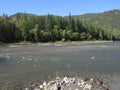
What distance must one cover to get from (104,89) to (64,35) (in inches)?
6195

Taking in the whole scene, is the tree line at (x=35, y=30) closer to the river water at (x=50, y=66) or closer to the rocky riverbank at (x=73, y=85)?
the river water at (x=50, y=66)

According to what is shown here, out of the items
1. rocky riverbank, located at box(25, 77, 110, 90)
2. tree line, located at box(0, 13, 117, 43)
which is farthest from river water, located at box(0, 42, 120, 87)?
tree line, located at box(0, 13, 117, 43)

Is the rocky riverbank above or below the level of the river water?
above

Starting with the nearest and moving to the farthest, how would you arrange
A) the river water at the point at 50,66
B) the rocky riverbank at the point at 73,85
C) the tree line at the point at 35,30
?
the rocky riverbank at the point at 73,85 < the river water at the point at 50,66 < the tree line at the point at 35,30

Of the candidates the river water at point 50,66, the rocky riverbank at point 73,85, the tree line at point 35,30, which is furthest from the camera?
the tree line at point 35,30

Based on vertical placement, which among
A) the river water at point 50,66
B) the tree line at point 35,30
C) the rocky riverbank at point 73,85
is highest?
the tree line at point 35,30

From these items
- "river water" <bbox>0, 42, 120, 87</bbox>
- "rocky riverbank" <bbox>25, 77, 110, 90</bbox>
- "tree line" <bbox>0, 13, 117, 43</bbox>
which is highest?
"tree line" <bbox>0, 13, 117, 43</bbox>

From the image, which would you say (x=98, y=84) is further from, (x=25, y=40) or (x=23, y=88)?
(x=25, y=40)

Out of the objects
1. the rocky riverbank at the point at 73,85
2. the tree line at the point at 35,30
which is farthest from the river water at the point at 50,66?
the tree line at the point at 35,30

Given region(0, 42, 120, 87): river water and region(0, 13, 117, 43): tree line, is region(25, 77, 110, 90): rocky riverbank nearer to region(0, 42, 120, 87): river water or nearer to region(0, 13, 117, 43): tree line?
region(0, 42, 120, 87): river water

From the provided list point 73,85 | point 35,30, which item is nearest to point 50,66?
point 73,85

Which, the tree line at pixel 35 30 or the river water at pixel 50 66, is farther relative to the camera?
the tree line at pixel 35 30

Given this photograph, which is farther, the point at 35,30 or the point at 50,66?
the point at 35,30

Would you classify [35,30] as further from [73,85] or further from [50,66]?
[73,85]
